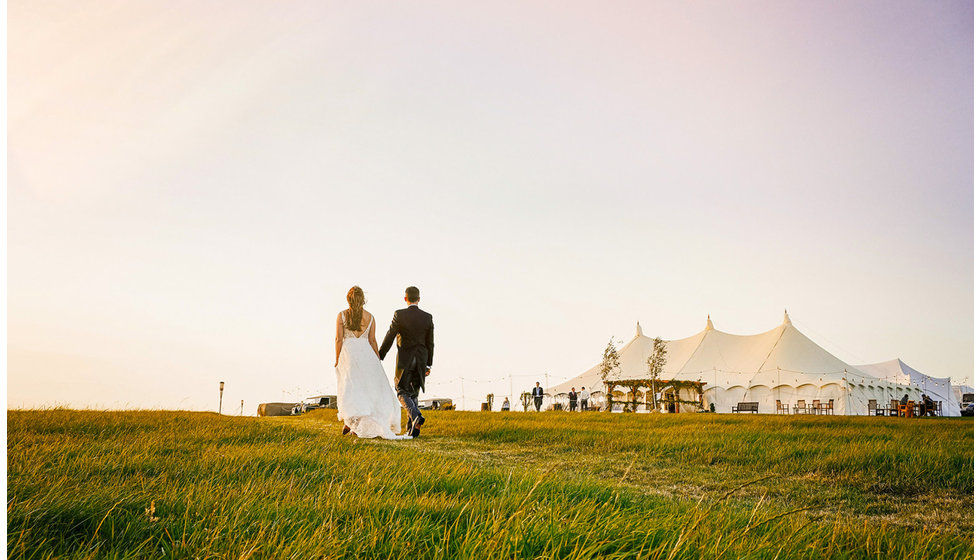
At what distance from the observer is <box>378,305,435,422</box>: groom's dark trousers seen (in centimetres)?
836

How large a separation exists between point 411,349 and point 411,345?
55mm

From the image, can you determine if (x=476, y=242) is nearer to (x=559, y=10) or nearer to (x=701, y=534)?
(x=559, y=10)

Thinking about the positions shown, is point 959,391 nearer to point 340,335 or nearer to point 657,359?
point 657,359

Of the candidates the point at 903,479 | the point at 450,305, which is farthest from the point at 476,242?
the point at 903,479

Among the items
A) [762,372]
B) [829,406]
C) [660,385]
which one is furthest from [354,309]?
[762,372]

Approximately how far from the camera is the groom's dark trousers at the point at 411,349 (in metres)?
8.36

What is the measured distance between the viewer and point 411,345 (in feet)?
27.6

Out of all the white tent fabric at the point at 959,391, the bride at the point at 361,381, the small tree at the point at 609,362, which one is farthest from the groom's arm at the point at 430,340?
the white tent fabric at the point at 959,391

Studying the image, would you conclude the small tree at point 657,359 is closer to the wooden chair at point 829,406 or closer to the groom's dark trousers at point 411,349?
the wooden chair at point 829,406

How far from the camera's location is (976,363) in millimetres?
2291

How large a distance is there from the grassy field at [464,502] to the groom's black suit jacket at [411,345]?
7.47 ft

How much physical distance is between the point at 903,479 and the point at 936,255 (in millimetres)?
2014

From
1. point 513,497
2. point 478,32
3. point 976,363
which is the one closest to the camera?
point 976,363

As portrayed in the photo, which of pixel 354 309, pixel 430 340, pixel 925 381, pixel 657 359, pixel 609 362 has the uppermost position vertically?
pixel 657 359
